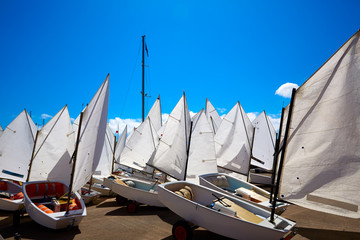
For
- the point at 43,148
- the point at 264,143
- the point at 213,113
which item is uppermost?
the point at 213,113

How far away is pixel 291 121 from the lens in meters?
6.24

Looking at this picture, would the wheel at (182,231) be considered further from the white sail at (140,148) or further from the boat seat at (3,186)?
the boat seat at (3,186)

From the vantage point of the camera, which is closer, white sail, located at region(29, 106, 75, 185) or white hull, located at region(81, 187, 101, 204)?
white hull, located at region(81, 187, 101, 204)

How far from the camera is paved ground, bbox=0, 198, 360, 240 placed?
283 inches

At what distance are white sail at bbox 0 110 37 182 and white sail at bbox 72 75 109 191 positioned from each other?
8.68 m

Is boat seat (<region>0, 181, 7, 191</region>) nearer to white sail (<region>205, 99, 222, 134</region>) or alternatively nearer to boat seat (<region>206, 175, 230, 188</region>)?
boat seat (<region>206, 175, 230, 188</region>)

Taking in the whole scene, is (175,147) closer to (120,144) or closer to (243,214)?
(243,214)

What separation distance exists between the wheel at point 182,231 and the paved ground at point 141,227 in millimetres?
680

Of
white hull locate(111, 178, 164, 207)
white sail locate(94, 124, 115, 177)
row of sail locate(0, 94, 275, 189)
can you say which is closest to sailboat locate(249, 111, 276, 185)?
row of sail locate(0, 94, 275, 189)

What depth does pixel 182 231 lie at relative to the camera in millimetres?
6473

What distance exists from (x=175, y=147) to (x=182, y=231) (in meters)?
6.60

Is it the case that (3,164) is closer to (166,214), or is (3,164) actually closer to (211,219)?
(166,214)

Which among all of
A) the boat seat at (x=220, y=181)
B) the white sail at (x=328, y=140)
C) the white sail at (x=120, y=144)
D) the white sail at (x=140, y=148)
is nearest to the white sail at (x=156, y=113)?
the white sail at (x=140, y=148)

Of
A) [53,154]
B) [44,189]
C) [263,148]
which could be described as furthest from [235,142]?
[44,189]
